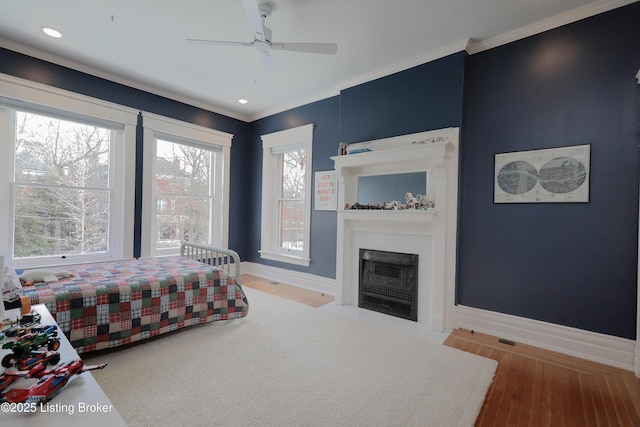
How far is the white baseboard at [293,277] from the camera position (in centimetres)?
402

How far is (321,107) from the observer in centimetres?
414

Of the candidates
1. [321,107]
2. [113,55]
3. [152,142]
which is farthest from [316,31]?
[152,142]

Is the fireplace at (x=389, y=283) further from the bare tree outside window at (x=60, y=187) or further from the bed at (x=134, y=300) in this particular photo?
the bare tree outside window at (x=60, y=187)

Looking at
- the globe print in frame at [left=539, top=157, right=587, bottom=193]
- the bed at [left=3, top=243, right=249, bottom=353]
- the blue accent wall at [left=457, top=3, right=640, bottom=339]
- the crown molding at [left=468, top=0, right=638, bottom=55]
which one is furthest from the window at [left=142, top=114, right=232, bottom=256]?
the globe print in frame at [left=539, top=157, right=587, bottom=193]

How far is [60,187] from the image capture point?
10.8 feet

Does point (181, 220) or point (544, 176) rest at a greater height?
point (544, 176)

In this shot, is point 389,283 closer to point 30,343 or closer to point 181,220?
point 30,343

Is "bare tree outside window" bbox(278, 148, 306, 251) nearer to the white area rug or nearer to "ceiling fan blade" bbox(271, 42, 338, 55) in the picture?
the white area rug

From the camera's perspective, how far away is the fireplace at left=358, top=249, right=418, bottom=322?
3.09 m

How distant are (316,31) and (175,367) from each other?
9.98ft

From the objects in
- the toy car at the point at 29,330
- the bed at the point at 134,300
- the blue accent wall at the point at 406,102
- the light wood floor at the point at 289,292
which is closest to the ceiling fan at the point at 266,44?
the blue accent wall at the point at 406,102

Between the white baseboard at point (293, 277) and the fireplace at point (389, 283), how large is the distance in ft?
2.07

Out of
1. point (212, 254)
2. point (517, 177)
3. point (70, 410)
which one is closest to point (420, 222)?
point (517, 177)

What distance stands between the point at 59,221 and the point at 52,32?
196cm
